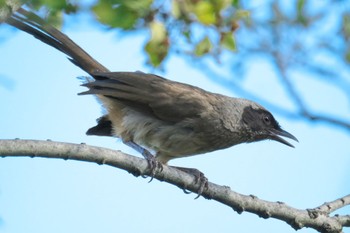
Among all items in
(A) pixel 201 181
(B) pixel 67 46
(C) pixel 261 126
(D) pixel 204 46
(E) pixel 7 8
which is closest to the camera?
(E) pixel 7 8

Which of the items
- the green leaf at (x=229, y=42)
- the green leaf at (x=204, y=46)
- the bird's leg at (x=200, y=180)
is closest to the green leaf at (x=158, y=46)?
the green leaf at (x=204, y=46)

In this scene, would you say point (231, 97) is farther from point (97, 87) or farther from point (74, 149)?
point (74, 149)

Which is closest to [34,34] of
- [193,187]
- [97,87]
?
[97,87]

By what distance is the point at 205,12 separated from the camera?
5559 millimetres

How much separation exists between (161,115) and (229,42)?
1164 mm

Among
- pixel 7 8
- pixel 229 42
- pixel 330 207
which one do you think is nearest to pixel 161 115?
pixel 229 42

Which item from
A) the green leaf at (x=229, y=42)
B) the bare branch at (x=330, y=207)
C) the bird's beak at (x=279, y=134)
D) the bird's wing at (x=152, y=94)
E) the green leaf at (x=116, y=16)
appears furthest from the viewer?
the bird's beak at (x=279, y=134)

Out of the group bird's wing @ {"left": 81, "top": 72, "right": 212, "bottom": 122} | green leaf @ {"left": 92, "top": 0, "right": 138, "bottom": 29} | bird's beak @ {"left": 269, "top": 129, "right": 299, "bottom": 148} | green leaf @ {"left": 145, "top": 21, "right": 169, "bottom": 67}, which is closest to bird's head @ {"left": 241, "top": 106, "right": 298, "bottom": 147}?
bird's beak @ {"left": 269, "top": 129, "right": 299, "bottom": 148}

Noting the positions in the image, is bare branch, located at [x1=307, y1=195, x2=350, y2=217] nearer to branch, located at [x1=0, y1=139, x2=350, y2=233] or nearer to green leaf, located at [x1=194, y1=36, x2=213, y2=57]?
branch, located at [x1=0, y1=139, x2=350, y2=233]

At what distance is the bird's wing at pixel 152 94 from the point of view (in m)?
6.73

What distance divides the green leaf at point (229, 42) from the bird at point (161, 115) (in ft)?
3.27

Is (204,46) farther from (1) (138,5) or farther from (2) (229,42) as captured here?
(1) (138,5)

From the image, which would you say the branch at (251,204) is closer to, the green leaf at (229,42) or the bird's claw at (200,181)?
the bird's claw at (200,181)

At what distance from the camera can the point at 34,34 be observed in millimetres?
6191
